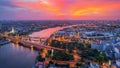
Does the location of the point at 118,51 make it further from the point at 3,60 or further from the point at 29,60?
the point at 3,60

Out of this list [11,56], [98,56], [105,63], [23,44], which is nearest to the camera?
[105,63]

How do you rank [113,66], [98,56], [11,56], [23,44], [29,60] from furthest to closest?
[23,44], [11,56], [29,60], [98,56], [113,66]

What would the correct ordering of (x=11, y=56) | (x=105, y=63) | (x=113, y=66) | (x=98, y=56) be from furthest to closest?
1. (x=11, y=56)
2. (x=98, y=56)
3. (x=105, y=63)
4. (x=113, y=66)

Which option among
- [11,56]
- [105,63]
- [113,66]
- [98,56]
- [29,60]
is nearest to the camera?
[113,66]

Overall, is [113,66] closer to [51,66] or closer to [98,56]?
[98,56]

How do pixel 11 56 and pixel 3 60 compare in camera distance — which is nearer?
pixel 3 60

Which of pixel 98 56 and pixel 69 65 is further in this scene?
pixel 98 56

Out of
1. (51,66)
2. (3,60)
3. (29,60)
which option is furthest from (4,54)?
(51,66)

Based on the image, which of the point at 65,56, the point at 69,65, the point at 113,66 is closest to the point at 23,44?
the point at 65,56
